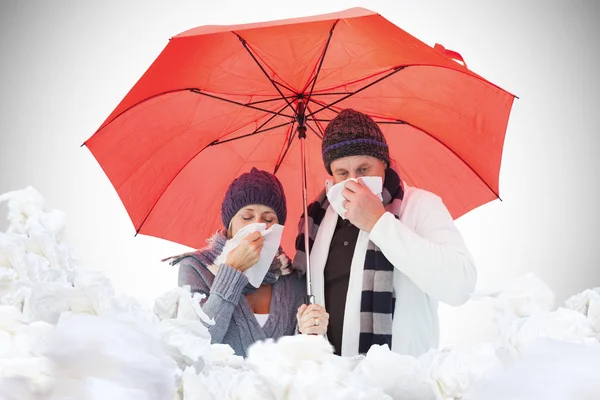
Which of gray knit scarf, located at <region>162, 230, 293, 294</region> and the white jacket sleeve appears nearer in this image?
the white jacket sleeve

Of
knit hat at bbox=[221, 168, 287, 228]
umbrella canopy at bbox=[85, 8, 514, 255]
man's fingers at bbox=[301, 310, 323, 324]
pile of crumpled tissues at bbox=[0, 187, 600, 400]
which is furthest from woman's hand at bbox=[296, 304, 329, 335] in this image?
pile of crumpled tissues at bbox=[0, 187, 600, 400]

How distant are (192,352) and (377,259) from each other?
3.15 feet

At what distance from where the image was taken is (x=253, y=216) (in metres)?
1.28

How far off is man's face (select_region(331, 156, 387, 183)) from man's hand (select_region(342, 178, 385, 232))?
0.32ft

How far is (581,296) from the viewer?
8.5 inches

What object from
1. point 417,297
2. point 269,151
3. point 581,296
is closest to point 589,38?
point 269,151

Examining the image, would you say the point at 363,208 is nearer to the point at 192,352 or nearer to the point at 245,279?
the point at 245,279

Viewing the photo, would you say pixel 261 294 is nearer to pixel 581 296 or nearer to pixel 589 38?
pixel 581 296

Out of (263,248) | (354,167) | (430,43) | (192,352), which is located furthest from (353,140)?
(430,43)

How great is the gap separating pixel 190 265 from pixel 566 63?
485cm

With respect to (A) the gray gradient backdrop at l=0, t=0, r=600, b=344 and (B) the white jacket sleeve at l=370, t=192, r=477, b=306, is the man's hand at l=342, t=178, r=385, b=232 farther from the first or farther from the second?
(A) the gray gradient backdrop at l=0, t=0, r=600, b=344

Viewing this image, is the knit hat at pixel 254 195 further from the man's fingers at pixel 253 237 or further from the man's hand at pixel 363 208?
the man's hand at pixel 363 208

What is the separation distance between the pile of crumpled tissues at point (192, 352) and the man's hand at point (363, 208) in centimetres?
82

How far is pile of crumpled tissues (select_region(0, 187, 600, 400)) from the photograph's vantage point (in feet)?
0.45
